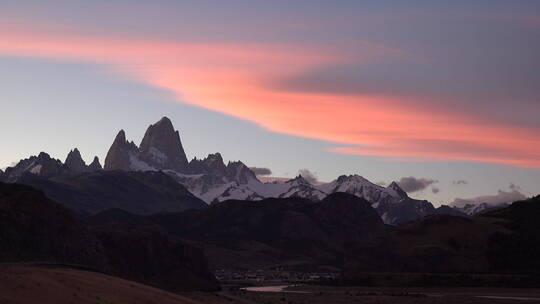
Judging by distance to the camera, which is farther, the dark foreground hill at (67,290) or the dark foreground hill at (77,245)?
the dark foreground hill at (77,245)

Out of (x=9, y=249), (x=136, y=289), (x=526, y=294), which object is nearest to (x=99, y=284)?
(x=136, y=289)

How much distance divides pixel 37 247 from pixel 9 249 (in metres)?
6.27

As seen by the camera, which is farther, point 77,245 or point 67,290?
point 77,245

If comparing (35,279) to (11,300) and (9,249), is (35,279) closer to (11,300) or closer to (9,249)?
(11,300)

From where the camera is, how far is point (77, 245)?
144m

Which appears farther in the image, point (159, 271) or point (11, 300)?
point (159, 271)

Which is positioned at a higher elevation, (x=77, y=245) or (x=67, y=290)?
(x=77, y=245)

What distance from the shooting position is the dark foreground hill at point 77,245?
136000 mm

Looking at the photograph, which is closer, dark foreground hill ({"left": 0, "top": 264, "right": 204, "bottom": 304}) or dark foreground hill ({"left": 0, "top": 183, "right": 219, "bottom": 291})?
dark foreground hill ({"left": 0, "top": 264, "right": 204, "bottom": 304})

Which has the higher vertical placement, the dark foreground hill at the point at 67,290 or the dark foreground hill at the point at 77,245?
the dark foreground hill at the point at 77,245

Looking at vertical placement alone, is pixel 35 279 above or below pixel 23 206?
below

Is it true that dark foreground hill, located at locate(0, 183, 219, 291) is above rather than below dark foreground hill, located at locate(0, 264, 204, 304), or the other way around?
above

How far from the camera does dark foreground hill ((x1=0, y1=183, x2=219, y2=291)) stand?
13600cm

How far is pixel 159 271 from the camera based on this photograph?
174500 millimetres
